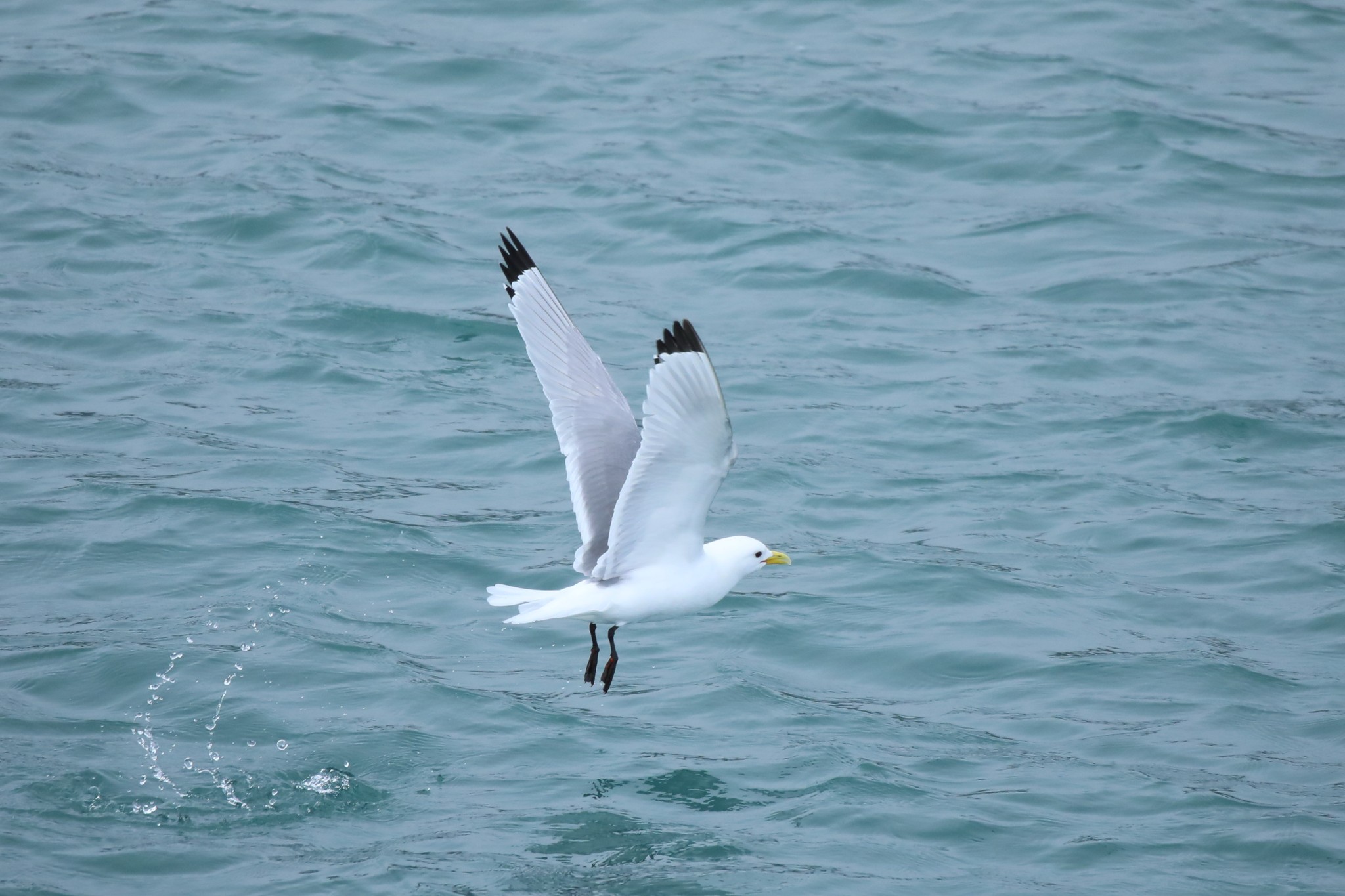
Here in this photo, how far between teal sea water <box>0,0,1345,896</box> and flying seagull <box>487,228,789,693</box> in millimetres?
1097

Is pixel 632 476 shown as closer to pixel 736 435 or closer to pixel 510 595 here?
pixel 510 595

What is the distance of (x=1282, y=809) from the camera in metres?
8.33

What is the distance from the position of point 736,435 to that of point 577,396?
11.3 feet

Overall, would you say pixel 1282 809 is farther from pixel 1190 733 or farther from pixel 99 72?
pixel 99 72

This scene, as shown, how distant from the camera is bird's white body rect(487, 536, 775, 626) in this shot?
7719mm

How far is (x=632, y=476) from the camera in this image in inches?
294

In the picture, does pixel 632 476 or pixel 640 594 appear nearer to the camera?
pixel 632 476

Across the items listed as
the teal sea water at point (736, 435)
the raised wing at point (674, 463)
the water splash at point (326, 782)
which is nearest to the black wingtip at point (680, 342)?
the raised wing at point (674, 463)

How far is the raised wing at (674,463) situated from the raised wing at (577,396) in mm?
501

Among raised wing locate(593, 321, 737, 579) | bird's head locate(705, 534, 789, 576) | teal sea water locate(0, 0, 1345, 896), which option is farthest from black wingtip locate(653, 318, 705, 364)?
teal sea water locate(0, 0, 1345, 896)

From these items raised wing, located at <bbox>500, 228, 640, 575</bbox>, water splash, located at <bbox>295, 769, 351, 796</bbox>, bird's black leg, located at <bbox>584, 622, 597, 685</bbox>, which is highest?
raised wing, located at <bbox>500, 228, 640, 575</bbox>

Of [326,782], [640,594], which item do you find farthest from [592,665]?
[326,782]

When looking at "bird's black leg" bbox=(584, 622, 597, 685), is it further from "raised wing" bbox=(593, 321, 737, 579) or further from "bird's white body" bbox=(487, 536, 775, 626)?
"raised wing" bbox=(593, 321, 737, 579)

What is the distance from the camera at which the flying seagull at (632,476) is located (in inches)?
280
